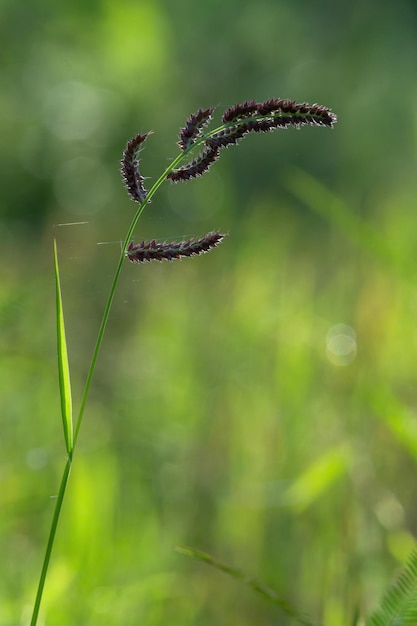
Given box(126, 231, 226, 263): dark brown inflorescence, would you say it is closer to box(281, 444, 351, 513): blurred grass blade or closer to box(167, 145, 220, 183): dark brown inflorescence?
box(167, 145, 220, 183): dark brown inflorescence

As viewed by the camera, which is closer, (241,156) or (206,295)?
(206,295)

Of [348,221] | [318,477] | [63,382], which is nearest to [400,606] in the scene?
[63,382]

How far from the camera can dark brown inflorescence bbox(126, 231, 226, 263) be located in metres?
0.72

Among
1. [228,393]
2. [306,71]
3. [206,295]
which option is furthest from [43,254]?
[306,71]

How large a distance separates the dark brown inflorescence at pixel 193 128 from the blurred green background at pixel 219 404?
0.48 m

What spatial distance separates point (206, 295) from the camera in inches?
128

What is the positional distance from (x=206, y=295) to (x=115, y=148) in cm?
334

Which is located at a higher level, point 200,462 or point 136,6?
point 136,6

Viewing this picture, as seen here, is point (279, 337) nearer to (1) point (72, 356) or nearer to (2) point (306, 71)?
(1) point (72, 356)

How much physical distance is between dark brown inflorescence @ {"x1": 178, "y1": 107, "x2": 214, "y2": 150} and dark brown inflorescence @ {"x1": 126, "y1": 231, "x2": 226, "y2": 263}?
0.23 ft

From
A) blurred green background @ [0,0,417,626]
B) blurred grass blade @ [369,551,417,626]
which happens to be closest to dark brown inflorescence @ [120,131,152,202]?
blurred grass blade @ [369,551,417,626]

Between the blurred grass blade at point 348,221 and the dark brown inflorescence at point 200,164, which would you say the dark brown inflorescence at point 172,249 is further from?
the blurred grass blade at point 348,221

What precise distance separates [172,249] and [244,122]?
0.11m

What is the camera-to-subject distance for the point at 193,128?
2.45 feet
